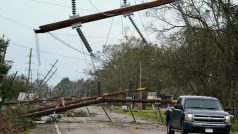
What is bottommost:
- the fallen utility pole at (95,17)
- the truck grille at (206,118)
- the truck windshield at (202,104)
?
the truck grille at (206,118)

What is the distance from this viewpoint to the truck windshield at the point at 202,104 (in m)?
26.1

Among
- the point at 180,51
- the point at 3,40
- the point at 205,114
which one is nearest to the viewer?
the point at 205,114

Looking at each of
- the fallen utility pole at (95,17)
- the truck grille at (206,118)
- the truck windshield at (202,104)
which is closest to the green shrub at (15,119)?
the fallen utility pole at (95,17)

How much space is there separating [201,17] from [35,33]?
936 inches

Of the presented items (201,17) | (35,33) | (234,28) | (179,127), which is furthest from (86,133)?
(201,17)

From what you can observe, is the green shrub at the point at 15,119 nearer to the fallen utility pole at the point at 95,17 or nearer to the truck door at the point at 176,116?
the fallen utility pole at the point at 95,17

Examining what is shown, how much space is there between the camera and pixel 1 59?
1275 inches

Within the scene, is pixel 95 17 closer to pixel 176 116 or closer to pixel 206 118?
pixel 206 118

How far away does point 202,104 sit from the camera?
1031 inches

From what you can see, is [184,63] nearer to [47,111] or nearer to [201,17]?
[201,17]

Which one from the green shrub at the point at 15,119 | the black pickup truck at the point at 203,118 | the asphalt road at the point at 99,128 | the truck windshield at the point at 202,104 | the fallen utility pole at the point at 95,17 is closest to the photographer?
the fallen utility pole at the point at 95,17

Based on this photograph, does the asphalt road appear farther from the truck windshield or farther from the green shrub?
the truck windshield

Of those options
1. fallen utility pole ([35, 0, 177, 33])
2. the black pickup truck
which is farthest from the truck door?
fallen utility pole ([35, 0, 177, 33])

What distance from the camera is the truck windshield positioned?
85.7ft
